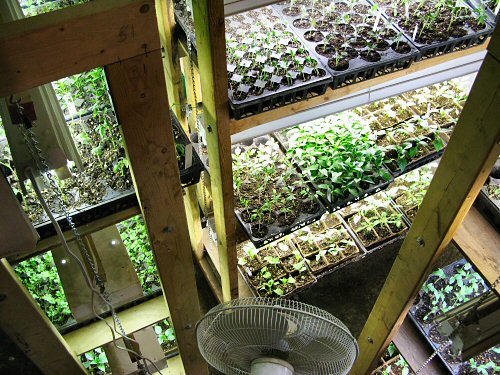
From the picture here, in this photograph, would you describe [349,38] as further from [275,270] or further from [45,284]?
[45,284]

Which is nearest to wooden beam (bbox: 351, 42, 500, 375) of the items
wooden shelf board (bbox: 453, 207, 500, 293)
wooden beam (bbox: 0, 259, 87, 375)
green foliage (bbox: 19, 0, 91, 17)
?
wooden shelf board (bbox: 453, 207, 500, 293)

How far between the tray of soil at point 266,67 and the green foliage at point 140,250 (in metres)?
0.97

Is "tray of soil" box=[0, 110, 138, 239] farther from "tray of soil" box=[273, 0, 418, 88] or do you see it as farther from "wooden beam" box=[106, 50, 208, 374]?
"tray of soil" box=[273, 0, 418, 88]

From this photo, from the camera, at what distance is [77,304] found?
2.10 meters

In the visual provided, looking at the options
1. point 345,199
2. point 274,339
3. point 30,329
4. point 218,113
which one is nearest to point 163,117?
point 218,113

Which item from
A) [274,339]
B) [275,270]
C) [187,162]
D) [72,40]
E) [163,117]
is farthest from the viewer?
[275,270]

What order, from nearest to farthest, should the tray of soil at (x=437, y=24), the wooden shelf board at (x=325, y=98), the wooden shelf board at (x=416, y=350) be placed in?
Result: the wooden shelf board at (x=325, y=98) → the tray of soil at (x=437, y=24) → the wooden shelf board at (x=416, y=350)

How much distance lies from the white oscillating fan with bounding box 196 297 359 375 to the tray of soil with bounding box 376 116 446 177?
1430mm

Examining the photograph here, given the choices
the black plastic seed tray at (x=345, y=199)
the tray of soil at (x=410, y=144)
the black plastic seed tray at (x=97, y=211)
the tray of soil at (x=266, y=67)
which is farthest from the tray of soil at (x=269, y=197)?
the black plastic seed tray at (x=97, y=211)

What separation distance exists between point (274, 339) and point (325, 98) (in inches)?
44.0

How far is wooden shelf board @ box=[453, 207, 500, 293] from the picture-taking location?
6.34 ft

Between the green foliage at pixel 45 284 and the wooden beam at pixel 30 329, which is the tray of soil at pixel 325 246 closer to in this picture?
the green foliage at pixel 45 284

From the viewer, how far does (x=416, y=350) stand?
262 cm

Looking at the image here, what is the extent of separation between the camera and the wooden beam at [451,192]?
4.43ft
